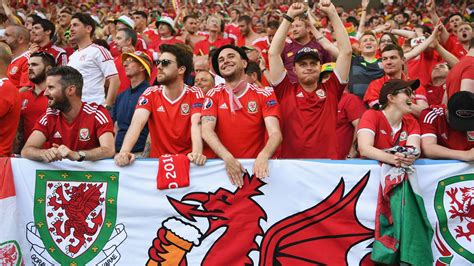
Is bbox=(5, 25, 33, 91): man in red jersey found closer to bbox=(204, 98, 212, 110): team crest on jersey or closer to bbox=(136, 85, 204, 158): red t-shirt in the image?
bbox=(136, 85, 204, 158): red t-shirt

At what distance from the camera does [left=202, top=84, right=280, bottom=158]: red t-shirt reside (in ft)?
18.7

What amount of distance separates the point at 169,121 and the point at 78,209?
1.25m

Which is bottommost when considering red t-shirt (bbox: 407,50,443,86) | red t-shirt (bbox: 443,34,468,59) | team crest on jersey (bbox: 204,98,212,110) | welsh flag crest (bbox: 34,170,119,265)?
welsh flag crest (bbox: 34,170,119,265)

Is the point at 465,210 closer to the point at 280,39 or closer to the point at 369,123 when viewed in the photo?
the point at 369,123

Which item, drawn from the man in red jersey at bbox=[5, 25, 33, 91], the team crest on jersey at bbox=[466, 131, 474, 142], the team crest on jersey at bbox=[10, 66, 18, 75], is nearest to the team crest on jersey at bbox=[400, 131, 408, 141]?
the team crest on jersey at bbox=[466, 131, 474, 142]

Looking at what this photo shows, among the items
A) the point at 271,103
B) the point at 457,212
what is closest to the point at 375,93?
the point at 271,103

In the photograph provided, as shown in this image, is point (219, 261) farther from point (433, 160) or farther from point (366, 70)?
point (366, 70)

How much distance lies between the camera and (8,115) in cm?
589

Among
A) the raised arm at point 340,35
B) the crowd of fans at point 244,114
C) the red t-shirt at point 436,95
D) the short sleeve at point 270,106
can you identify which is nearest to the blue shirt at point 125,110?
the crowd of fans at point 244,114

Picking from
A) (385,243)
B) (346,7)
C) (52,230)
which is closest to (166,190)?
(52,230)

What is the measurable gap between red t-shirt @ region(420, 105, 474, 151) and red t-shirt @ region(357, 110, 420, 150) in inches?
3.5

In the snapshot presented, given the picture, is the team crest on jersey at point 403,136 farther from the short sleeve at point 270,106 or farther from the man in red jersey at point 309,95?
the short sleeve at point 270,106

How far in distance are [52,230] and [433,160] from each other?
3.41 m

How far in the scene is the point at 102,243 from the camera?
5258mm
